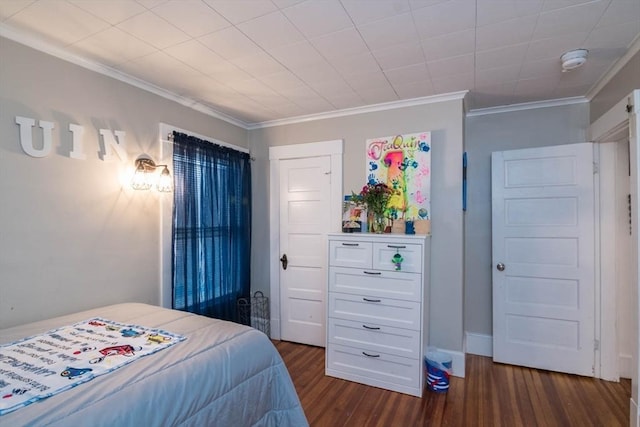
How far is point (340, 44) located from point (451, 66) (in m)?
0.88

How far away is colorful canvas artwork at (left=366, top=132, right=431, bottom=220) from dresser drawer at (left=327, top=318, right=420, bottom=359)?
1023 mm

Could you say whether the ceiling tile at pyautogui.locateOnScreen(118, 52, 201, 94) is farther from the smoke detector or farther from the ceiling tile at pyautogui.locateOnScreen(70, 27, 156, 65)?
the smoke detector

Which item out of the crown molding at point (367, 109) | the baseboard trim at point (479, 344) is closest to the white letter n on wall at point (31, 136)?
the crown molding at point (367, 109)

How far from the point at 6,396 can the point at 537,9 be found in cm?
289

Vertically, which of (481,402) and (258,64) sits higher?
(258,64)

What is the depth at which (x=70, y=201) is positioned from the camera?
2.06 metres

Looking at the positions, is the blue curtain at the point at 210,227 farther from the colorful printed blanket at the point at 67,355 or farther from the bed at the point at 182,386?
the colorful printed blanket at the point at 67,355

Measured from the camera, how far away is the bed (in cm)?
108

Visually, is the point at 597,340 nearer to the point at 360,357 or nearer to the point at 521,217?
the point at 521,217

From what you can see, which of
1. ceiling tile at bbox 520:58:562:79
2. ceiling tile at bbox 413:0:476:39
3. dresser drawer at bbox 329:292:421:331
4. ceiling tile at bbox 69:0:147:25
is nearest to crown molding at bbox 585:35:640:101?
ceiling tile at bbox 520:58:562:79

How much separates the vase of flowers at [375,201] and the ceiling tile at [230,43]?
4.91 ft

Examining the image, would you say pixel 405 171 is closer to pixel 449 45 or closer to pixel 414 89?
pixel 414 89

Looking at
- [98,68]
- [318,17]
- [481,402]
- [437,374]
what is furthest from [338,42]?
[481,402]

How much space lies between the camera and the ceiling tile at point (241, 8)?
157 cm
